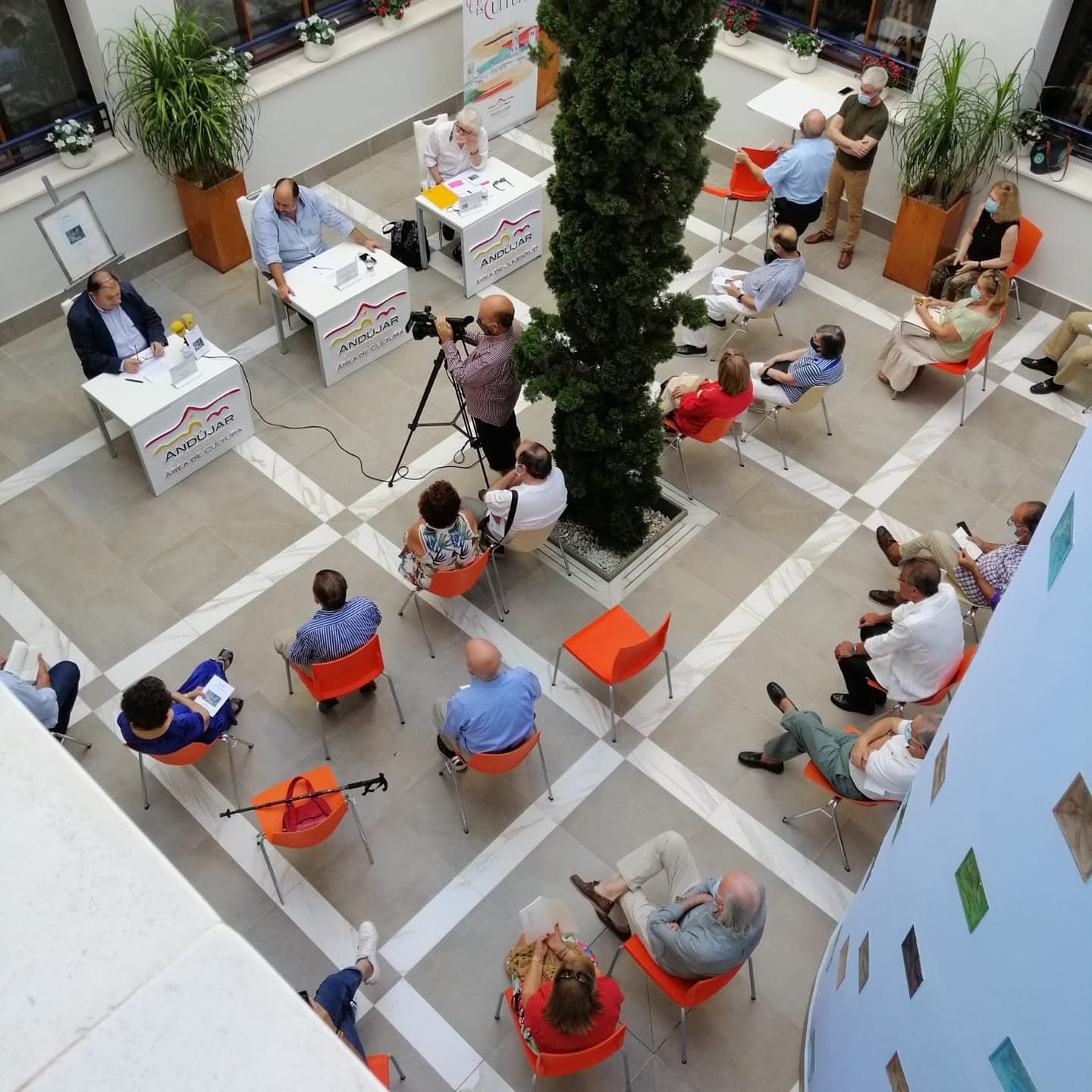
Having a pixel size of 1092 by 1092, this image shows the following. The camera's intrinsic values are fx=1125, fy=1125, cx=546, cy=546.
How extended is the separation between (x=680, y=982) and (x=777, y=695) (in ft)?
6.15

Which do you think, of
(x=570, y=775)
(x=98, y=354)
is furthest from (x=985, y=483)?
(x=98, y=354)

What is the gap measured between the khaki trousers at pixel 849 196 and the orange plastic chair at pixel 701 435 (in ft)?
8.02

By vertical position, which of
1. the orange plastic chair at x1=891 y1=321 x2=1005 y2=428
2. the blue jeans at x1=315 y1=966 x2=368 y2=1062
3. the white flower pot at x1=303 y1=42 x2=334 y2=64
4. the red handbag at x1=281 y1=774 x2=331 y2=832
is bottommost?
the blue jeans at x1=315 y1=966 x2=368 y2=1062

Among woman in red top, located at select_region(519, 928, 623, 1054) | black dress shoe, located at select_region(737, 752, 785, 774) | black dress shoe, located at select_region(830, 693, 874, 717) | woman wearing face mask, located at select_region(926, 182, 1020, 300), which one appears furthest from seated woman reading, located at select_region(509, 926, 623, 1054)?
woman wearing face mask, located at select_region(926, 182, 1020, 300)

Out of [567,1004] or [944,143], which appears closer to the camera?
[567,1004]

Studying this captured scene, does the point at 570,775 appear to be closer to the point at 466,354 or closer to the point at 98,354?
the point at 466,354

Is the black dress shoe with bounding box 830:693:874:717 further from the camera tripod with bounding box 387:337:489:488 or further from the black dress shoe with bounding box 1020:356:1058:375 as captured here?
the black dress shoe with bounding box 1020:356:1058:375

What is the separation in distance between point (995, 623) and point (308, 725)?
3.92 meters

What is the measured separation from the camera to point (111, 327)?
7.05m

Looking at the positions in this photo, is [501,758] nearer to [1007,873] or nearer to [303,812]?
[303,812]

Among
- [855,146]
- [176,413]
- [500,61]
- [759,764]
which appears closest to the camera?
[759,764]

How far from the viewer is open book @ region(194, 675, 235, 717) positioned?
5586 mm

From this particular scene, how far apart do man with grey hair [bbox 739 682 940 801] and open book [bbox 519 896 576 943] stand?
1437 mm

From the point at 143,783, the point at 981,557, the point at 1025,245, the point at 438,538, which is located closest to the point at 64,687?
the point at 143,783
